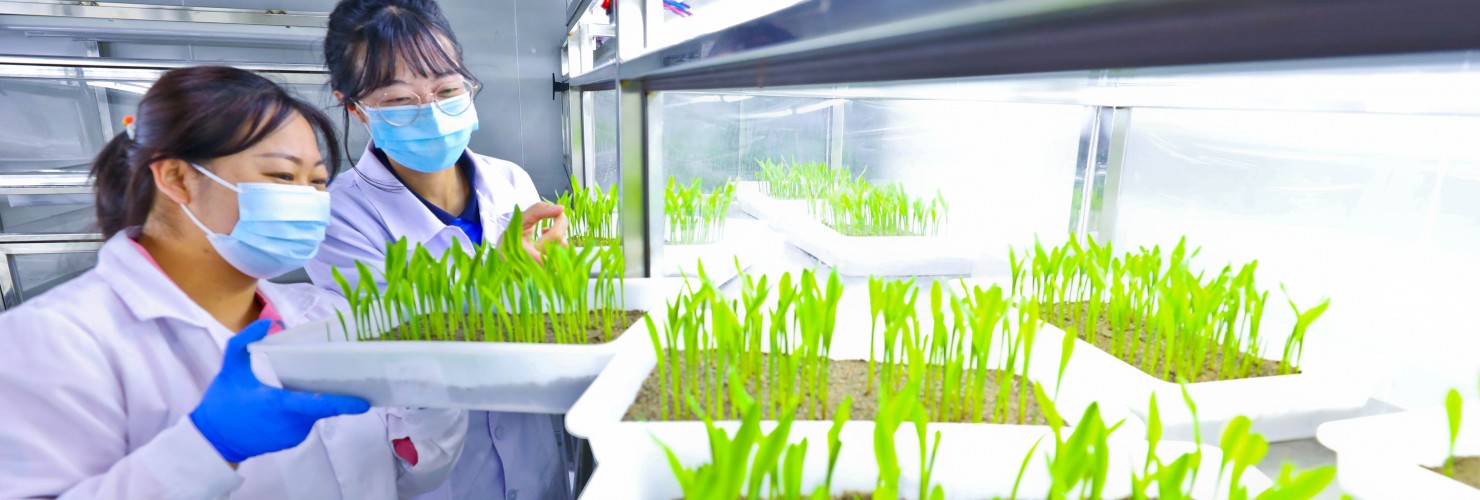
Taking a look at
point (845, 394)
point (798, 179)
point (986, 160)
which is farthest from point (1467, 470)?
point (798, 179)

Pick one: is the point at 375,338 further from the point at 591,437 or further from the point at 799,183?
the point at 799,183

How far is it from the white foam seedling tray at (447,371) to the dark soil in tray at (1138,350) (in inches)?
21.6

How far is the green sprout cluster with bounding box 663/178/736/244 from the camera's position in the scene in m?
1.62

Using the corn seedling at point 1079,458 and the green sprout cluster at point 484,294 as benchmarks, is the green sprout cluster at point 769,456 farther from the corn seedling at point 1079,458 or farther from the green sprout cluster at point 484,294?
the green sprout cluster at point 484,294

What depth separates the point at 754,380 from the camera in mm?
729

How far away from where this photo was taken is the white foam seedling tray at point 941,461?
0.50 meters

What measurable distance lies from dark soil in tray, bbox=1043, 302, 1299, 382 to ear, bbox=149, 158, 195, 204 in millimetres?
1197

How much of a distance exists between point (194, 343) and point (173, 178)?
0.24 meters

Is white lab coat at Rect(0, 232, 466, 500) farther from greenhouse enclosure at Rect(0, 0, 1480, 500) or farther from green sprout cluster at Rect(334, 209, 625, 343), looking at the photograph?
green sprout cluster at Rect(334, 209, 625, 343)

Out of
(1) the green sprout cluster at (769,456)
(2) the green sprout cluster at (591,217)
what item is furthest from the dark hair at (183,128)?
(1) the green sprout cluster at (769,456)

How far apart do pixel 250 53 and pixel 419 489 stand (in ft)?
8.83

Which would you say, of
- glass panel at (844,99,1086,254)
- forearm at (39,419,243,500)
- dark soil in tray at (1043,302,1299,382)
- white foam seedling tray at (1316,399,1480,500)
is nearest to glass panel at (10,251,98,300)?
forearm at (39,419,243,500)

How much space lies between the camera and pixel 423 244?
50.5 inches

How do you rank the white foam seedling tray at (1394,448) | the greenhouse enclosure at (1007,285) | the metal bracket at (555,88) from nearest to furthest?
the greenhouse enclosure at (1007,285) → the white foam seedling tray at (1394,448) → the metal bracket at (555,88)
